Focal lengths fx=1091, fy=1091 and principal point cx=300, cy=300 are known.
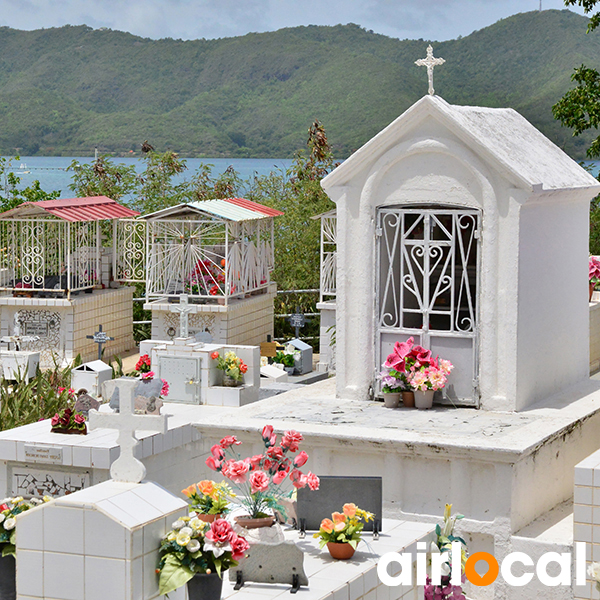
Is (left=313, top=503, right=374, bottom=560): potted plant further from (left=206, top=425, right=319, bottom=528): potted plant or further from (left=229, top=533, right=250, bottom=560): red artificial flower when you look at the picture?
(left=229, top=533, right=250, bottom=560): red artificial flower

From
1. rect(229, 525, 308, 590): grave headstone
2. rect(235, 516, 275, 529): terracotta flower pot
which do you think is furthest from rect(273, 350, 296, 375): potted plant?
rect(229, 525, 308, 590): grave headstone

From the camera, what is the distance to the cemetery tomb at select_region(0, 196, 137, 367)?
783 inches

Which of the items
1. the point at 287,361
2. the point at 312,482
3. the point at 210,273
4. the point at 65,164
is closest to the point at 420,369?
Result: the point at 312,482

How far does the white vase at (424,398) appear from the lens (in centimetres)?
1140

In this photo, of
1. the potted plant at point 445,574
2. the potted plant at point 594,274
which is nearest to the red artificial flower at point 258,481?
the potted plant at point 445,574

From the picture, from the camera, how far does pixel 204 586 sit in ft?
20.0

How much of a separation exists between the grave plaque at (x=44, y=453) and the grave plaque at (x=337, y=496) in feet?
9.85

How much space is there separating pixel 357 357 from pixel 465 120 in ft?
9.14

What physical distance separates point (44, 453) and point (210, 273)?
396 inches

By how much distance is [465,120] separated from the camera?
11484 mm

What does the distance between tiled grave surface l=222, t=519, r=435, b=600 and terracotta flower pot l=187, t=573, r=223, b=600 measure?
0.56 meters

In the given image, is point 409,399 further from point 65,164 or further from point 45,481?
point 65,164

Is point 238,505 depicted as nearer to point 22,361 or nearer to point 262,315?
point 22,361

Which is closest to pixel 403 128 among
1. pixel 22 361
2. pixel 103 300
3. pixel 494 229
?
pixel 494 229
